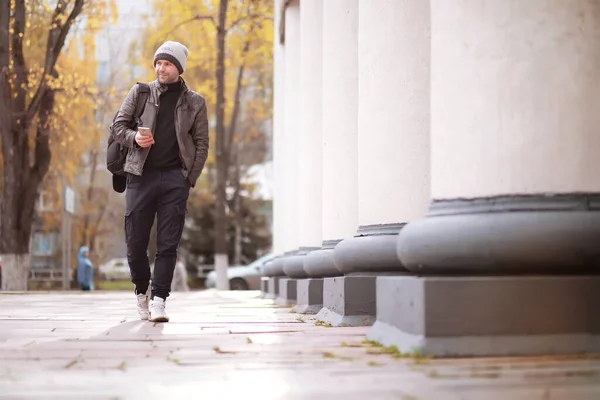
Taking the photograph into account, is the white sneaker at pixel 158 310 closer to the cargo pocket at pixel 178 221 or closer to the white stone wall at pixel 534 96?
the cargo pocket at pixel 178 221

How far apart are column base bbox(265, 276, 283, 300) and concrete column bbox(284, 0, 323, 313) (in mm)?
3443

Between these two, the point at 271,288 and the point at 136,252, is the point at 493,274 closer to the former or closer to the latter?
the point at 136,252

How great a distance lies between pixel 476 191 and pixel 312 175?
638 centimetres

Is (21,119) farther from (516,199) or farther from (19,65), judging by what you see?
(516,199)

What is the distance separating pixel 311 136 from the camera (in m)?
11.4

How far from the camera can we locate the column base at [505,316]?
15.5 ft

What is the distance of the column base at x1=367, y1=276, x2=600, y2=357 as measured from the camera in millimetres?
4711

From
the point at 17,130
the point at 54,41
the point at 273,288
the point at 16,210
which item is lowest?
the point at 273,288

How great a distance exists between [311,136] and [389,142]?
442 centimetres

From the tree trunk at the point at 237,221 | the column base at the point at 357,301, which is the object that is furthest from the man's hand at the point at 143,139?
the tree trunk at the point at 237,221

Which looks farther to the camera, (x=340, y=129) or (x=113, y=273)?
(x=113, y=273)

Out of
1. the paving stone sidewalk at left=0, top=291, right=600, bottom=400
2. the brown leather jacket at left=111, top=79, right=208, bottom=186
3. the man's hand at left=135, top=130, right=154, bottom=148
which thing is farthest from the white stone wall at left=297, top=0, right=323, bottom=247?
the paving stone sidewalk at left=0, top=291, right=600, bottom=400

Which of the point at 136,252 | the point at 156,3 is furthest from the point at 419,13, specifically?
the point at 156,3

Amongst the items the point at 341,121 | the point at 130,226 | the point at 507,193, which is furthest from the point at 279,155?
the point at 507,193
